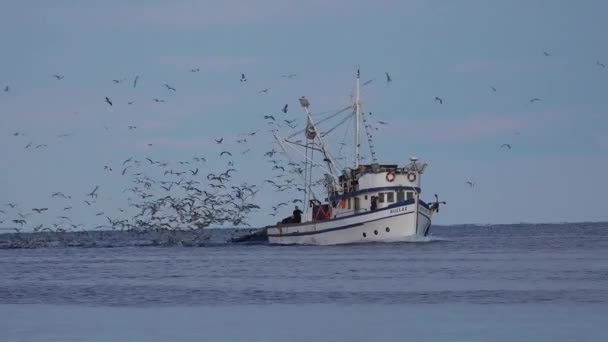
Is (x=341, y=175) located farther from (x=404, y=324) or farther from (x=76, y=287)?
(x=404, y=324)

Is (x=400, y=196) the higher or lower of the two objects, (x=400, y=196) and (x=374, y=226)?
the higher

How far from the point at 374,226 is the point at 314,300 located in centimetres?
4395

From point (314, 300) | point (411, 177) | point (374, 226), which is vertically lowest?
point (314, 300)

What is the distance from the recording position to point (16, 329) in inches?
1330

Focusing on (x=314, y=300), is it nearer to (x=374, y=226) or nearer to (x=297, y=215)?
(x=374, y=226)

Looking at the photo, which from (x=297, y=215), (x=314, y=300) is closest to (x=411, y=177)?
(x=297, y=215)

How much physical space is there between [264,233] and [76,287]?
71.3 m

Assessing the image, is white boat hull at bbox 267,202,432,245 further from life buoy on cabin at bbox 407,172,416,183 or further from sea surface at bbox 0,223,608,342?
sea surface at bbox 0,223,608,342

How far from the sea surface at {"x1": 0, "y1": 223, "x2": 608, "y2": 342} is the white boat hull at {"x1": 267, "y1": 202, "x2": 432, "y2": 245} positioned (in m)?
10.3

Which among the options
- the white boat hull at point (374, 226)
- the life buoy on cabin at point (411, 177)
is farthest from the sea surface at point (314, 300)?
the life buoy on cabin at point (411, 177)

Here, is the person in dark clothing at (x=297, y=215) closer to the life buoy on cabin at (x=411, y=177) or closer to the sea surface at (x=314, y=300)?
the life buoy on cabin at (x=411, y=177)

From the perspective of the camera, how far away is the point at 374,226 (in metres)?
86.6

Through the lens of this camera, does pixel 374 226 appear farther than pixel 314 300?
Yes

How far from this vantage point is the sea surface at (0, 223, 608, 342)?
1283 inches
